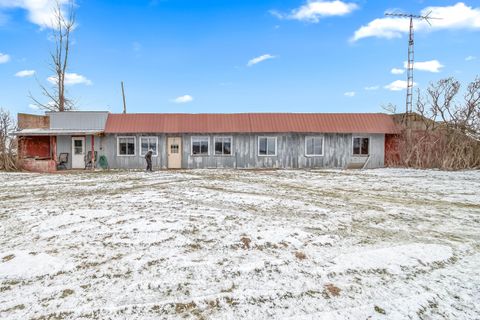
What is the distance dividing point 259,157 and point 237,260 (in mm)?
14938

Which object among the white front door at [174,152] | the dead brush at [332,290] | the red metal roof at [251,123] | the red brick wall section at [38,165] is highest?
the red metal roof at [251,123]

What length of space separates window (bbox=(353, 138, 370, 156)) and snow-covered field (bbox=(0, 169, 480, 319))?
39.3ft

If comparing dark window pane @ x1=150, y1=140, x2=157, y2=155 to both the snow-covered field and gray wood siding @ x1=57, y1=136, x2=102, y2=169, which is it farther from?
the snow-covered field

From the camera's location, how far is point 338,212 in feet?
21.8

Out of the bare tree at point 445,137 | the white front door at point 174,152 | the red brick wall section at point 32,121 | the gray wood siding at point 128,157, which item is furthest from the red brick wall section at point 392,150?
the red brick wall section at point 32,121

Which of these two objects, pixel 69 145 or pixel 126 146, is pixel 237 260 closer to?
pixel 126 146

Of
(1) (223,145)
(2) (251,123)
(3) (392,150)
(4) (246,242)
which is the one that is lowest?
(4) (246,242)

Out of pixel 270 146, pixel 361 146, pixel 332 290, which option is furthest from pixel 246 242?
pixel 361 146

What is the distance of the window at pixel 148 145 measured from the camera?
60.6 ft

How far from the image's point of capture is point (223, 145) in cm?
1869

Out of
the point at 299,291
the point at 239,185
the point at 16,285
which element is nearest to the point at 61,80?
the point at 239,185

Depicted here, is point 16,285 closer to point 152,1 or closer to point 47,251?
point 47,251

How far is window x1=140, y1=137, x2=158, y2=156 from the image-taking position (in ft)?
60.6

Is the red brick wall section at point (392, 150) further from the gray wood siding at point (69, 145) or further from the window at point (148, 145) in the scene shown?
the gray wood siding at point (69, 145)
